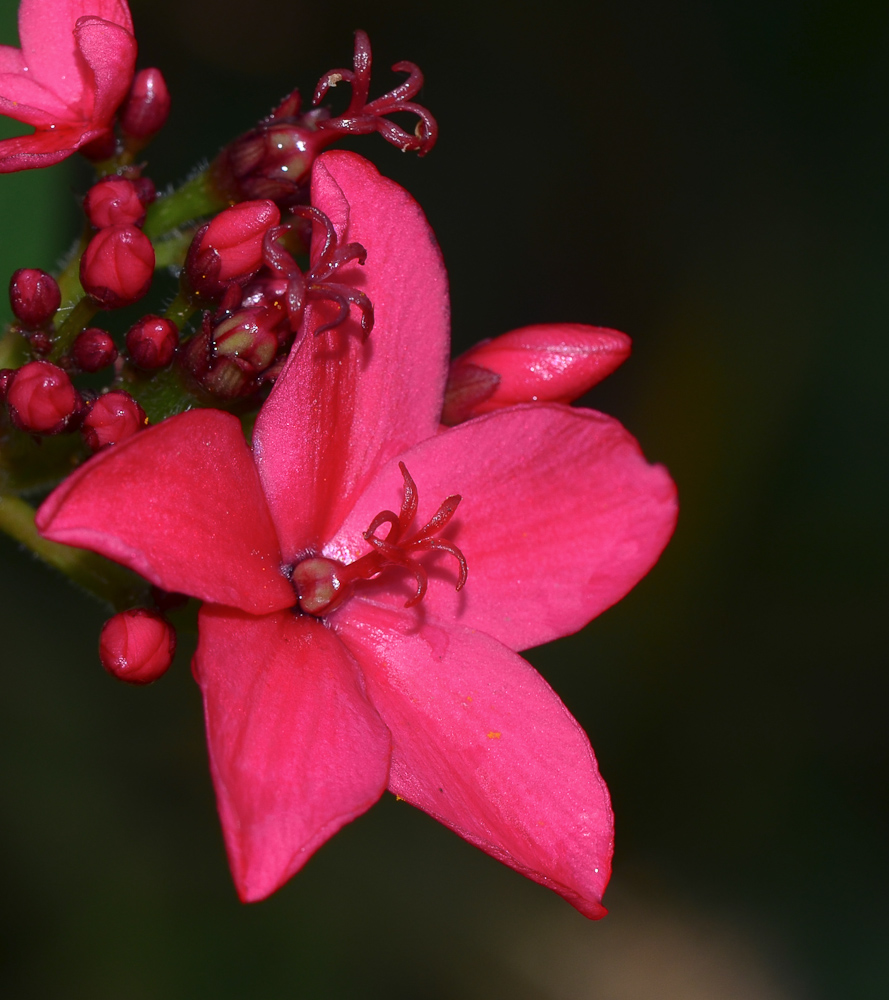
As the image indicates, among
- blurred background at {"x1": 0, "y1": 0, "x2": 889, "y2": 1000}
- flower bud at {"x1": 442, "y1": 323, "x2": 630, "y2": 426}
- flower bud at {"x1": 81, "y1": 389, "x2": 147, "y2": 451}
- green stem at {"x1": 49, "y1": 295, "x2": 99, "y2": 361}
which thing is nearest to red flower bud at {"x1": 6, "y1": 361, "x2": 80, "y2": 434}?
flower bud at {"x1": 81, "y1": 389, "x2": 147, "y2": 451}

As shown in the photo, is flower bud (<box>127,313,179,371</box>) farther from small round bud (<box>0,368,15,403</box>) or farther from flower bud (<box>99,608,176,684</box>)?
flower bud (<box>99,608,176,684</box>)

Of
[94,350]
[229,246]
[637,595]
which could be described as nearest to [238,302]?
[229,246]

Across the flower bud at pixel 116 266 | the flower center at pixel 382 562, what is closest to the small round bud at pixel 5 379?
the flower bud at pixel 116 266

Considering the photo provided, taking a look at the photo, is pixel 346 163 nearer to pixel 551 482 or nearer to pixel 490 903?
pixel 551 482

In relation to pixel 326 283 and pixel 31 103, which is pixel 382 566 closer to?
pixel 326 283

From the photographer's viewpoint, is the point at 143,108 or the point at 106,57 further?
the point at 143,108
